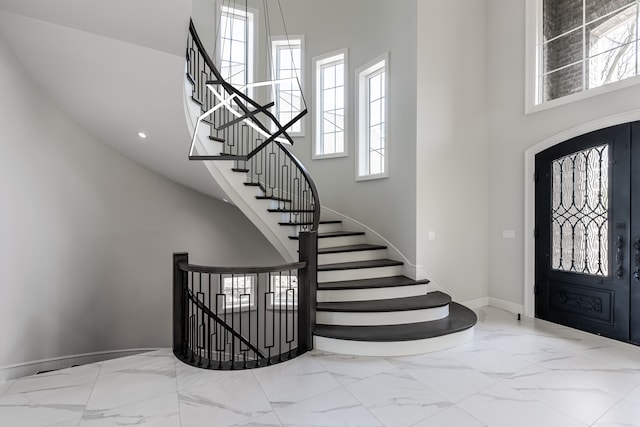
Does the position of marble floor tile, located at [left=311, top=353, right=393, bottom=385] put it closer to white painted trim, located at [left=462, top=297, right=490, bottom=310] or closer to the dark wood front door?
white painted trim, located at [left=462, top=297, right=490, bottom=310]

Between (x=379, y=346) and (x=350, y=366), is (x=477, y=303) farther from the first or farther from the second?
Result: (x=350, y=366)

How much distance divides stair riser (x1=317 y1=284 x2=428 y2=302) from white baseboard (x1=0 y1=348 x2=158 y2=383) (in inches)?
130

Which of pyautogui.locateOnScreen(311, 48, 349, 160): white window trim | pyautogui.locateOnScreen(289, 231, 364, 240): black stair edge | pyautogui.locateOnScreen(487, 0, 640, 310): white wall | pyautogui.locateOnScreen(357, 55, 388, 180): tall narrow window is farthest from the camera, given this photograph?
pyautogui.locateOnScreen(311, 48, 349, 160): white window trim

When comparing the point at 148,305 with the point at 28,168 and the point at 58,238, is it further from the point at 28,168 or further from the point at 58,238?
the point at 28,168

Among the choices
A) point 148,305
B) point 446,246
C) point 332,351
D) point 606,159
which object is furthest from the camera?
point 148,305

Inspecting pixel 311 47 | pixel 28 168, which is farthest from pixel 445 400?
pixel 311 47

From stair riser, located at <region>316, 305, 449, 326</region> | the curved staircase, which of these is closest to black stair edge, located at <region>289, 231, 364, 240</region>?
the curved staircase

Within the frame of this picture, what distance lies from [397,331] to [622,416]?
1804 mm

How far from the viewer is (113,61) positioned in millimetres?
3510

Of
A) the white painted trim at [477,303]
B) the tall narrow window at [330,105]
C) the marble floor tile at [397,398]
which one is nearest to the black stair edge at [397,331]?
the marble floor tile at [397,398]

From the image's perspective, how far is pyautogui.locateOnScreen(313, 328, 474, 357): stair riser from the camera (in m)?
3.50

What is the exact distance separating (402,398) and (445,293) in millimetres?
2458

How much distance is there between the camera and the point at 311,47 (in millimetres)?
6438

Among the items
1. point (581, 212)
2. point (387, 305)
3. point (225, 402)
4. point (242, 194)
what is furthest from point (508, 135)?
point (225, 402)
